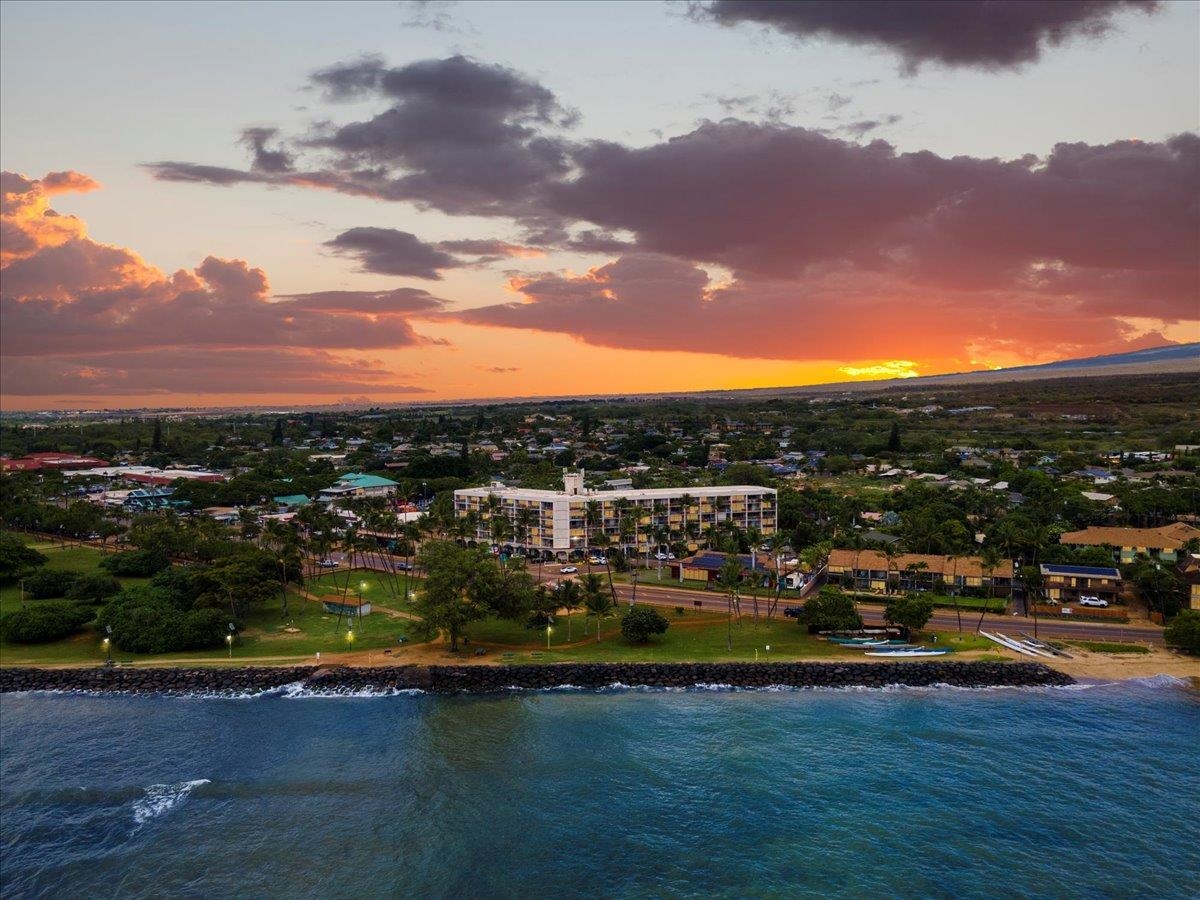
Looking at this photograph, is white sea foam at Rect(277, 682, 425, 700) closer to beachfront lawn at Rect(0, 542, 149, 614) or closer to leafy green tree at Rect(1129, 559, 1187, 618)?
beachfront lawn at Rect(0, 542, 149, 614)

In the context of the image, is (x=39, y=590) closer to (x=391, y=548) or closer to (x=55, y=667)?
(x=55, y=667)

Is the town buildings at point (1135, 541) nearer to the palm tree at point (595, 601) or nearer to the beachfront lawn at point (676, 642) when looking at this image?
the beachfront lawn at point (676, 642)

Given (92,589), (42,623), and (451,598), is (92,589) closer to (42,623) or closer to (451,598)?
(42,623)

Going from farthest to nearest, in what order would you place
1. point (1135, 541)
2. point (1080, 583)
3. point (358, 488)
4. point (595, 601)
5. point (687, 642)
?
1. point (358, 488)
2. point (1135, 541)
3. point (1080, 583)
4. point (687, 642)
5. point (595, 601)

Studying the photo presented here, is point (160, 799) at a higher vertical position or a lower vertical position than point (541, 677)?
lower

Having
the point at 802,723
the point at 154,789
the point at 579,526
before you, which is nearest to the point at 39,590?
the point at 154,789

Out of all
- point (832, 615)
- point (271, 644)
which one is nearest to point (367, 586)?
point (271, 644)

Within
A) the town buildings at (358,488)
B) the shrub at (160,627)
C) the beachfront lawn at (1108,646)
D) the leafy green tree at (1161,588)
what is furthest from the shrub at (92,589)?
the leafy green tree at (1161,588)
